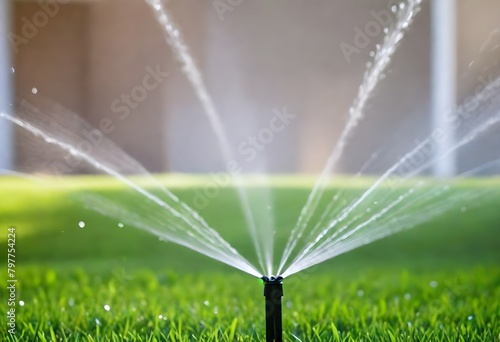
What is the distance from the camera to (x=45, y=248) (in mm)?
4059

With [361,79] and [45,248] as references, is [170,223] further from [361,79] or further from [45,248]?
[361,79]

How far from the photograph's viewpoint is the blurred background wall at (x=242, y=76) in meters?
4.21

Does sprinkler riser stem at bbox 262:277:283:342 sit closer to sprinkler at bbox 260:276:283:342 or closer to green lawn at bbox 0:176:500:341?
sprinkler at bbox 260:276:283:342

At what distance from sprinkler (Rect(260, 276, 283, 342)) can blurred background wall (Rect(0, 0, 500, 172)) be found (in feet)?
7.98

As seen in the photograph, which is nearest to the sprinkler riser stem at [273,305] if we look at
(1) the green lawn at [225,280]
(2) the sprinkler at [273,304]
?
(2) the sprinkler at [273,304]

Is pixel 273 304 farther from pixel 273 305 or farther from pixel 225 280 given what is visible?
pixel 225 280

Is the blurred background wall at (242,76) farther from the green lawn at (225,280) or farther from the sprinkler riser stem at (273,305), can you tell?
the sprinkler riser stem at (273,305)

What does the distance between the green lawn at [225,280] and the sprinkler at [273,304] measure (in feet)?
1.25

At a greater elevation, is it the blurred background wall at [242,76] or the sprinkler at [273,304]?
the blurred background wall at [242,76]

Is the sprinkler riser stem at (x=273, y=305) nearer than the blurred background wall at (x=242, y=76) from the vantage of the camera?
Yes

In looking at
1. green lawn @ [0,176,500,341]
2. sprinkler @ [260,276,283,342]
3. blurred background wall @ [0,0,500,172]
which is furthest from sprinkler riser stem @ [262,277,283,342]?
blurred background wall @ [0,0,500,172]

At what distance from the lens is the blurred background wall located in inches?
166

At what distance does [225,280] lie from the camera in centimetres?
346

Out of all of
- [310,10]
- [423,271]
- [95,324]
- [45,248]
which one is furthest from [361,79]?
[95,324]
